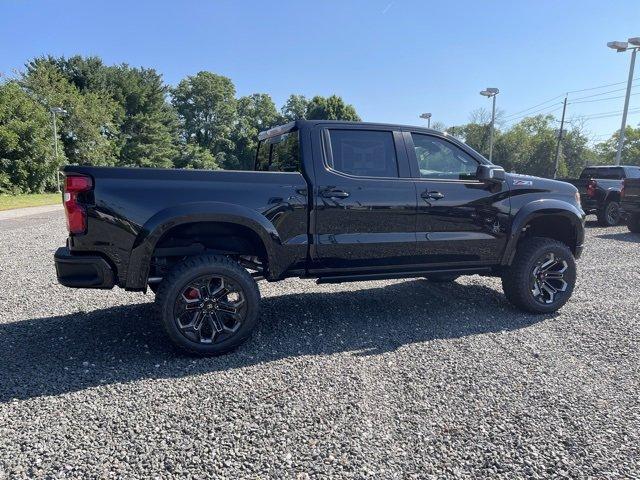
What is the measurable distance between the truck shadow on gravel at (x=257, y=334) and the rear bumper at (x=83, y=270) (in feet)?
2.09

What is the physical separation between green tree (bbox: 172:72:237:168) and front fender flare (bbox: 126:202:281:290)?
5901 centimetres

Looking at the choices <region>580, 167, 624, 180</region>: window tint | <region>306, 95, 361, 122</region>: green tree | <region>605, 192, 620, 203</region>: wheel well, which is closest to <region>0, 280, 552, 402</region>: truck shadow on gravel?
<region>605, 192, 620, 203</region>: wheel well

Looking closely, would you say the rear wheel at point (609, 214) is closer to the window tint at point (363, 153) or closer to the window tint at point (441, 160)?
the window tint at point (441, 160)

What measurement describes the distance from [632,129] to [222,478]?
251 ft

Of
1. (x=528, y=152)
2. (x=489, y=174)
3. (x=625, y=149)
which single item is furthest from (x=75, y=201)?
(x=625, y=149)

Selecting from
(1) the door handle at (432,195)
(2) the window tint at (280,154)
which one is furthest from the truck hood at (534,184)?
(2) the window tint at (280,154)

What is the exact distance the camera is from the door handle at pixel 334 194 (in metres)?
3.62

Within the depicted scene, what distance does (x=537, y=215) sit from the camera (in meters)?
4.37

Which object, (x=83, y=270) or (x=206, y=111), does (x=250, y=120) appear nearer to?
(x=206, y=111)

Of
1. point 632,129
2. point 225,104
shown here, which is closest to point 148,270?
point 225,104

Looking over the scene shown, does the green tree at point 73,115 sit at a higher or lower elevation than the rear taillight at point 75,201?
higher

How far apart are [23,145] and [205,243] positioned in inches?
1044

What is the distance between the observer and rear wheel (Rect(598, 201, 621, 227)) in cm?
1195

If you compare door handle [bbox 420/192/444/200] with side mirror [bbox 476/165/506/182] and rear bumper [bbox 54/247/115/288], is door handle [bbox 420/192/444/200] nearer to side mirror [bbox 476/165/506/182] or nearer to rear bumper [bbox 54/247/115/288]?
side mirror [bbox 476/165/506/182]
